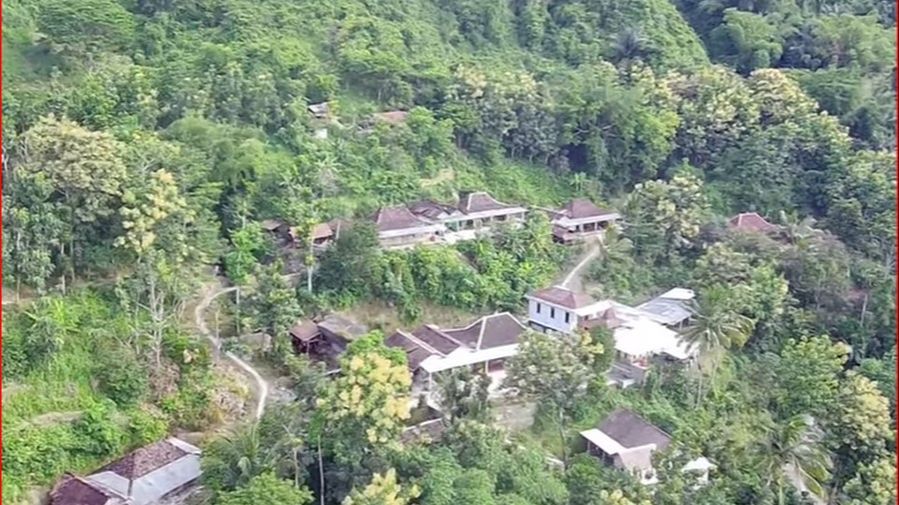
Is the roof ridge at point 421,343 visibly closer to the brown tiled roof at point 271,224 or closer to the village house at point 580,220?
the brown tiled roof at point 271,224

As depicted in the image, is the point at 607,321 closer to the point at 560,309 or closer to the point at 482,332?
the point at 560,309

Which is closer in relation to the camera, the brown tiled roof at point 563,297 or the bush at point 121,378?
the bush at point 121,378

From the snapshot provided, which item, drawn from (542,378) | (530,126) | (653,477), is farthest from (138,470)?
(530,126)

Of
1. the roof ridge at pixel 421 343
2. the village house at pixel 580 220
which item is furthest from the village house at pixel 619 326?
the village house at pixel 580 220

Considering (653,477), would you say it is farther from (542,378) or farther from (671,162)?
(671,162)

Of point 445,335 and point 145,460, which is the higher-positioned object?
point 445,335

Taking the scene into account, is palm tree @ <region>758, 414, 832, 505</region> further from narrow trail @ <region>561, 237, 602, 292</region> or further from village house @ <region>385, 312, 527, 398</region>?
narrow trail @ <region>561, 237, 602, 292</region>

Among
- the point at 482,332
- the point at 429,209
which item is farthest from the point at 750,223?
the point at 482,332
